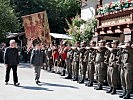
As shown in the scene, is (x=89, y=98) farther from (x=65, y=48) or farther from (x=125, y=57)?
(x=65, y=48)

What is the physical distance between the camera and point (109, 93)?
1362cm

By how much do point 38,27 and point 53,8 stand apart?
20.2 m

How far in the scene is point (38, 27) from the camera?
28.0 meters

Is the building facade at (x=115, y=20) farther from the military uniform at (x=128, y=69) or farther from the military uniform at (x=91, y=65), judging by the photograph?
the military uniform at (x=128, y=69)

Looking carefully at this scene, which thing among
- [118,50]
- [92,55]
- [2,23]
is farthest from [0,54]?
[118,50]

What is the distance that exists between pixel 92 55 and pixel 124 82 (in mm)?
2937

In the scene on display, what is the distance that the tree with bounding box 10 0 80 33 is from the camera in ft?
149

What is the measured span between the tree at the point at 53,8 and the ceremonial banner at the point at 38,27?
1459 cm

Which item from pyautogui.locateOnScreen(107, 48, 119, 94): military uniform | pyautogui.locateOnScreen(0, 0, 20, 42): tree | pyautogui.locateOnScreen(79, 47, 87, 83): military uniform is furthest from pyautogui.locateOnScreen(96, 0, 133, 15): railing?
pyautogui.locateOnScreen(0, 0, 20, 42): tree

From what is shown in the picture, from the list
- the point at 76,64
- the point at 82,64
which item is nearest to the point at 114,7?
the point at 76,64

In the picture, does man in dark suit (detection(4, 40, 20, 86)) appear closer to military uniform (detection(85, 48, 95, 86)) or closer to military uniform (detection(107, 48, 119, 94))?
military uniform (detection(85, 48, 95, 86))

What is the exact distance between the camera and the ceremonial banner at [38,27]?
87.3 ft

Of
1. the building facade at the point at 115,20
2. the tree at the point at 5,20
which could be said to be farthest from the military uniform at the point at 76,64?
the tree at the point at 5,20

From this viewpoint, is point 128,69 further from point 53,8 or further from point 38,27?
point 53,8
